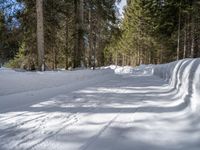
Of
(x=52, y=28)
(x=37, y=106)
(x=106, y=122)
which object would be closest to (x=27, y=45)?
(x=52, y=28)

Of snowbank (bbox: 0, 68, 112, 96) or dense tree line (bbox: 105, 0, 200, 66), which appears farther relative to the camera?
dense tree line (bbox: 105, 0, 200, 66)

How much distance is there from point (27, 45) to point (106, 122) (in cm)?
1618

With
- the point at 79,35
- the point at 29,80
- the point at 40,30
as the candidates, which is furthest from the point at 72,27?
the point at 29,80

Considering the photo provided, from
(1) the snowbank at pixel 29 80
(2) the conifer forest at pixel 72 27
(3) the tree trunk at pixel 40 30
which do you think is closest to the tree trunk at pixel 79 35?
(2) the conifer forest at pixel 72 27

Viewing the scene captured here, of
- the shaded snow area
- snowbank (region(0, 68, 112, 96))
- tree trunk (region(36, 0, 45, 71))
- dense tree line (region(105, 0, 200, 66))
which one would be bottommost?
the shaded snow area

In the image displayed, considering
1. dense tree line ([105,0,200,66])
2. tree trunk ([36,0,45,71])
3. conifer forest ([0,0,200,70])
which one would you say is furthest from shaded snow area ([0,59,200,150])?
dense tree line ([105,0,200,66])

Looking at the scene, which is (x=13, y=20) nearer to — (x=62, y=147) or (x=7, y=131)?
(x=7, y=131)

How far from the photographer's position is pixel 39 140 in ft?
15.7

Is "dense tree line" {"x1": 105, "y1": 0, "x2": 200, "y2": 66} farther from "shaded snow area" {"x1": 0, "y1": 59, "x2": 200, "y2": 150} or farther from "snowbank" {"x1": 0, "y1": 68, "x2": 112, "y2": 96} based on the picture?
"shaded snow area" {"x1": 0, "y1": 59, "x2": 200, "y2": 150}

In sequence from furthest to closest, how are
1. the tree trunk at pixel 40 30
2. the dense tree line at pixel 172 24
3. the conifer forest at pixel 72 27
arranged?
the dense tree line at pixel 172 24 < the conifer forest at pixel 72 27 < the tree trunk at pixel 40 30

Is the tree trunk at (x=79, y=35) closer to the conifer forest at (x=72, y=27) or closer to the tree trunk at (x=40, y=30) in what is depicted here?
the conifer forest at (x=72, y=27)

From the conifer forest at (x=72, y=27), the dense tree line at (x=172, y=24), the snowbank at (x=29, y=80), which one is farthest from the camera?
the dense tree line at (x=172, y=24)

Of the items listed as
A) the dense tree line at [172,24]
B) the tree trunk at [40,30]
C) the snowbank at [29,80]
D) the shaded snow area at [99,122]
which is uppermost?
the dense tree line at [172,24]

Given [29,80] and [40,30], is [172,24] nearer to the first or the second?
[40,30]
